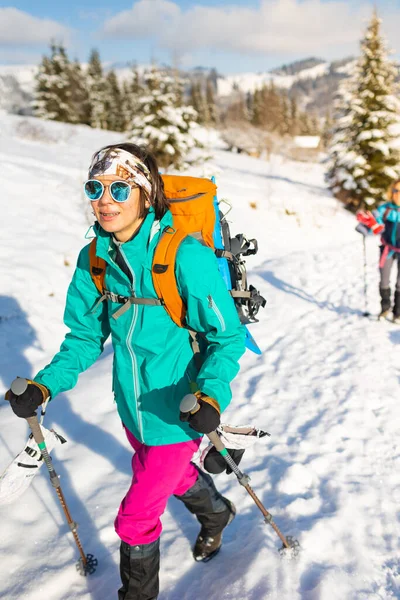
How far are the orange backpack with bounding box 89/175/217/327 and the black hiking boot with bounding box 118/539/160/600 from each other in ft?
3.77

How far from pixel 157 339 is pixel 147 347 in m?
0.06

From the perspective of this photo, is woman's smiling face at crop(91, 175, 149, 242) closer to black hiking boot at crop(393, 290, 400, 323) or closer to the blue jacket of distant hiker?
the blue jacket of distant hiker

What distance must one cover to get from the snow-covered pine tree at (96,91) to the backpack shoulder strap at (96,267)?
147 feet

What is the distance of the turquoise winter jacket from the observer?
1.97 meters

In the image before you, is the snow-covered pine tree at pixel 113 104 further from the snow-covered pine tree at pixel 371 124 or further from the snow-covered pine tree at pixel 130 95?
the snow-covered pine tree at pixel 371 124

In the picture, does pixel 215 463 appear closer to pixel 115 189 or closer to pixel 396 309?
pixel 115 189

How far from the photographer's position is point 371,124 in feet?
60.6

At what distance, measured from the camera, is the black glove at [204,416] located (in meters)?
1.80

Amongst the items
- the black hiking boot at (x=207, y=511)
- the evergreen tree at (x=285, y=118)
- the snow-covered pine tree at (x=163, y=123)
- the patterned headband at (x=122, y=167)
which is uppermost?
the evergreen tree at (x=285, y=118)

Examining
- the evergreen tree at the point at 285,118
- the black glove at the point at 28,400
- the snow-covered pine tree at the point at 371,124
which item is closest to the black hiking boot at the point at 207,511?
the black glove at the point at 28,400

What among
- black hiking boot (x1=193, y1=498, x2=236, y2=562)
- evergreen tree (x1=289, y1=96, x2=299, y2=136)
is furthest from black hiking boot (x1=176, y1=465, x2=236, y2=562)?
evergreen tree (x1=289, y1=96, x2=299, y2=136)

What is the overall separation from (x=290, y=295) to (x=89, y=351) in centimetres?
626

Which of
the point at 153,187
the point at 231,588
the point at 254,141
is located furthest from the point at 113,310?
the point at 254,141

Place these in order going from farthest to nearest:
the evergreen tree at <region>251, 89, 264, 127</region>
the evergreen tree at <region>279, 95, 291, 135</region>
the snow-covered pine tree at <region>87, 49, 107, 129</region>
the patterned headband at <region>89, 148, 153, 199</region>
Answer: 1. the evergreen tree at <region>279, 95, 291, 135</region>
2. the evergreen tree at <region>251, 89, 264, 127</region>
3. the snow-covered pine tree at <region>87, 49, 107, 129</region>
4. the patterned headband at <region>89, 148, 153, 199</region>
